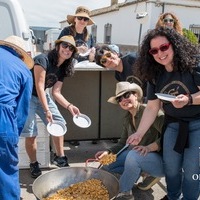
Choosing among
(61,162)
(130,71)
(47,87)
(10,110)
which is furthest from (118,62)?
(10,110)

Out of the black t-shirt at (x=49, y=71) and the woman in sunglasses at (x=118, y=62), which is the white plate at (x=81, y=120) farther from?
the woman in sunglasses at (x=118, y=62)

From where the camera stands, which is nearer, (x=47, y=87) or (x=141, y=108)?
(x=141, y=108)

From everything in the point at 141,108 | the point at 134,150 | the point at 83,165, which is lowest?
the point at 83,165

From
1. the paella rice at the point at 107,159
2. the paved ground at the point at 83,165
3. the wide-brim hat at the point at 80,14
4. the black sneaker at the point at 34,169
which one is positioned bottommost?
the paved ground at the point at 83,165

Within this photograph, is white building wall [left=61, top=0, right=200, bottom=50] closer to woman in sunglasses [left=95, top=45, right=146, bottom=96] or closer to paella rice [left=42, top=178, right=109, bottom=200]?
woman in sunglasses [left=95, top=45, right=146, bottom=96]

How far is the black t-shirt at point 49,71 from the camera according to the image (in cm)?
344

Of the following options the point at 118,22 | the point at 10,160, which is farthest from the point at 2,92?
the point at 118,22

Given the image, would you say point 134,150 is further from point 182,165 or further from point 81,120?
point 81,120

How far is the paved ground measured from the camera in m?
3.36

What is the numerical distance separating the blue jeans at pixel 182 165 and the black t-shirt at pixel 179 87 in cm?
10

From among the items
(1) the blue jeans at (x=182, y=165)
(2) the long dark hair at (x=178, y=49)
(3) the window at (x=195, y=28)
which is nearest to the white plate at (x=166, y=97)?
(2) the long dark hair at (x=178, y=49)

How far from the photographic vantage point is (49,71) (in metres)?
3.63

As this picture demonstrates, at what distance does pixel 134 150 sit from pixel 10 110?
129 centimetres

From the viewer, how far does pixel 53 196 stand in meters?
2.74
